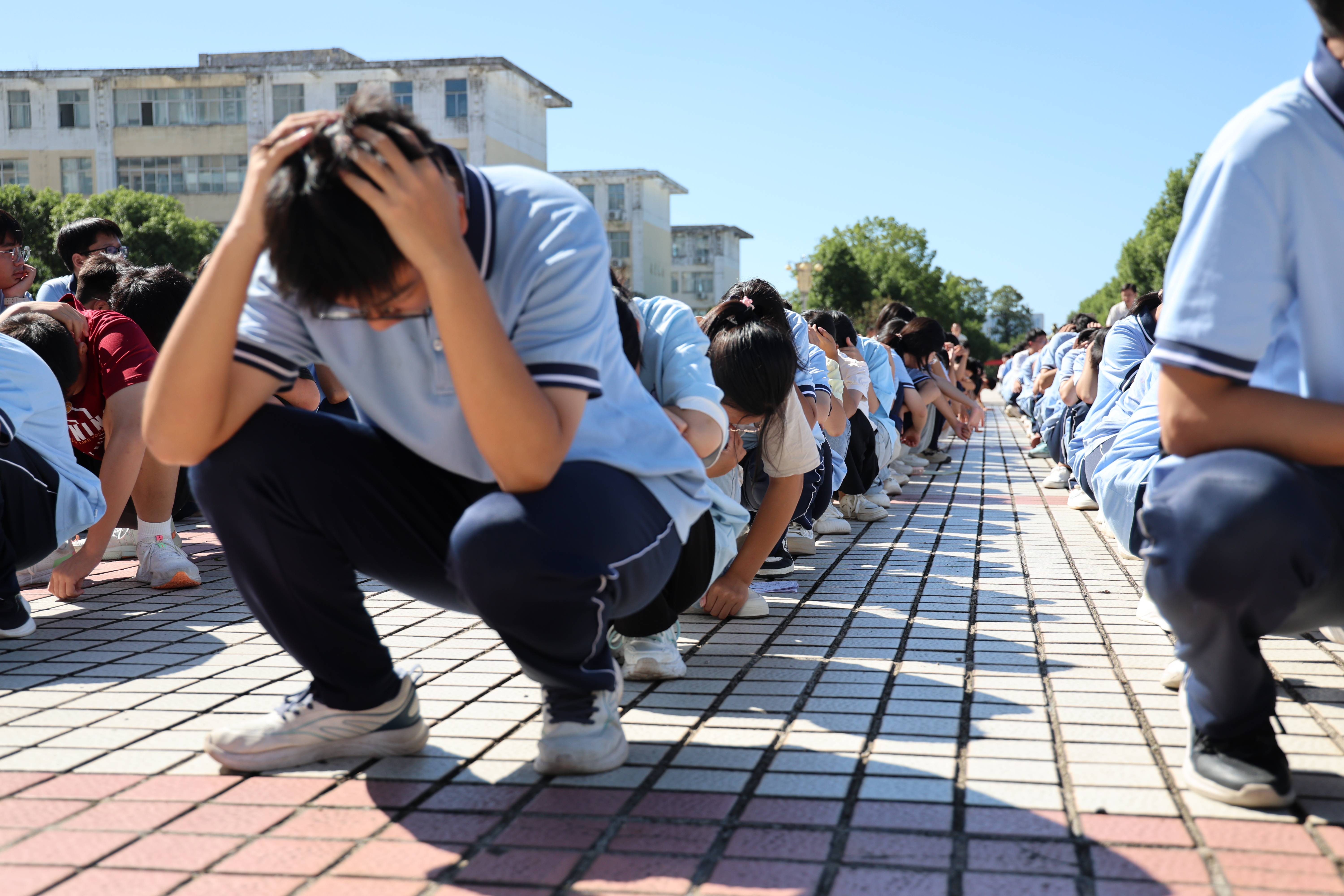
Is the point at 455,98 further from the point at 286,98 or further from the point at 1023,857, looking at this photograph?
the point at 1023,857

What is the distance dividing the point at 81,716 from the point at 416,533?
4.13ft

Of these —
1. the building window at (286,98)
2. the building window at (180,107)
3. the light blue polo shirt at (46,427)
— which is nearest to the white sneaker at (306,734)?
the light blue polo shirt at (46,427)

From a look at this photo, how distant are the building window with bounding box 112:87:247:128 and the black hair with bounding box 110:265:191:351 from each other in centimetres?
4774

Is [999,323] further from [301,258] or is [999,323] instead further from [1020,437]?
[301,258]

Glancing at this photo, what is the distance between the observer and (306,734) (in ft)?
8.19

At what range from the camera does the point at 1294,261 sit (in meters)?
2.09

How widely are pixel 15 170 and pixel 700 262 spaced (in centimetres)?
4203

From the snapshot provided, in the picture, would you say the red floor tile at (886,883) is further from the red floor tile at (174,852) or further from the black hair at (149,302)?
the black hair at (149,302)

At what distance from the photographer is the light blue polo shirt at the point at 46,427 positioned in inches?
159

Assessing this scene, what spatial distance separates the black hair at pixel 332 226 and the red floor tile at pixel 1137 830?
1576 millimetres

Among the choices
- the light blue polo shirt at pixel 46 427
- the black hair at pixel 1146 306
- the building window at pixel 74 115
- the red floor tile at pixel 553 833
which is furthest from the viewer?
the building window at pixel 74 115

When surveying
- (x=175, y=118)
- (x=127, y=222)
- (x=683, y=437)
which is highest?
(x=175, y=118)

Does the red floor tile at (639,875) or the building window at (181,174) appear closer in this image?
the red floor tile at (639,875)

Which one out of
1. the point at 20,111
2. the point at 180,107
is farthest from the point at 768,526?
the point at 20,111
